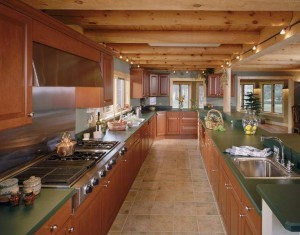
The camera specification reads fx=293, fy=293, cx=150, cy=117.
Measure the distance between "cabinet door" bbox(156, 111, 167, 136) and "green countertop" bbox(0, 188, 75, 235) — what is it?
7553 mm

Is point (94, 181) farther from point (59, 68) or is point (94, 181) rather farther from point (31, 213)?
point (59, 68)

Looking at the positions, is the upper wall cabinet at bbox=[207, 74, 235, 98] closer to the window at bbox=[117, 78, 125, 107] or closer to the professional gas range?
the window at bbox=[117, 78, 125, 107]

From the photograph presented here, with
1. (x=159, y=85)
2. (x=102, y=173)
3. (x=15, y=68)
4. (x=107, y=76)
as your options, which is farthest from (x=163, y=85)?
(x=15, y=68)

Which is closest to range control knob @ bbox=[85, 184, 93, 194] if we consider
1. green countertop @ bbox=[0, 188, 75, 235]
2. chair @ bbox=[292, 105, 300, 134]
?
green countertop @ bbox=[0, 188, 75, 235]

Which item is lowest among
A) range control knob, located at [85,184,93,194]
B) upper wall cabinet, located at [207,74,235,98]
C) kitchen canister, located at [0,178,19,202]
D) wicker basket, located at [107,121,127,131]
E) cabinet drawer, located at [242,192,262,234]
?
cabinet drawer, located at [242,192,262,234]

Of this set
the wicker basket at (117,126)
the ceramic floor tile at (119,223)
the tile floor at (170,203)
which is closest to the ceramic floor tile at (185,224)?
the tile floor at (170,203)

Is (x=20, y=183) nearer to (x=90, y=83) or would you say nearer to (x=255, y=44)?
(x=90, y=83)

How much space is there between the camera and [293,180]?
A: 2.29 meters

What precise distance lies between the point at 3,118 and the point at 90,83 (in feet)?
5.29

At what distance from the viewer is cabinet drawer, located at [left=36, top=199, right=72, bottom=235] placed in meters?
1.63

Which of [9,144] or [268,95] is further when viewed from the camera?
[268,95]

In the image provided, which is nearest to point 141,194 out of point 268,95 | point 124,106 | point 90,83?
point 90,83

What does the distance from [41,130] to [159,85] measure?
7.27 m

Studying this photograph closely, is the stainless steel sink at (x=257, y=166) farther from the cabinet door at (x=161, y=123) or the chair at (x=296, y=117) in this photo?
the chair at (x=296, y=117)
